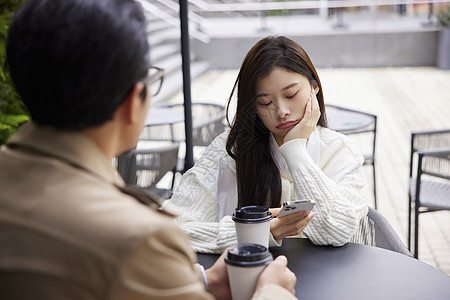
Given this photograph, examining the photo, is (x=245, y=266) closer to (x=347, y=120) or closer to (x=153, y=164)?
(x=153, y=164)

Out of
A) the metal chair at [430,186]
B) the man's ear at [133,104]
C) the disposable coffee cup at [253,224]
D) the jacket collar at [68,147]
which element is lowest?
the metal chair at [430,186]

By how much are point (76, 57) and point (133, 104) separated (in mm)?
123

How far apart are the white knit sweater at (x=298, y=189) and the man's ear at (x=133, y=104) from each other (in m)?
0.91

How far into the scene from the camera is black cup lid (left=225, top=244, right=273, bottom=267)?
1236mm

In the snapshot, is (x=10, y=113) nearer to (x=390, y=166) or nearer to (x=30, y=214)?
(x=30, y=214)

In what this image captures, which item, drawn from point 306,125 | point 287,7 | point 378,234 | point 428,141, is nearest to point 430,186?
point 428,141

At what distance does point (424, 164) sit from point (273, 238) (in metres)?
1.91

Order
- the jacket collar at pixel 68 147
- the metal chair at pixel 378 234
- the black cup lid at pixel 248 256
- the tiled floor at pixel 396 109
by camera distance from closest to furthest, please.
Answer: the jacket collar at pixel 68 147 → the black cup lid at pixel 248 256 → the metal chair at pixel 378 234 → the tiled floor at pixel 396 109

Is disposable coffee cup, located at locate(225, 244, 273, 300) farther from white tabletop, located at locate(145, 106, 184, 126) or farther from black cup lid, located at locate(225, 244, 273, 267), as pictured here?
white tabletop, located at locate(145, 106, 184, 126)

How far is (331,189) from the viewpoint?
6.20 feet

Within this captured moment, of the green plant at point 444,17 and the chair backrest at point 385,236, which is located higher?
the chair backrest at point 385,236

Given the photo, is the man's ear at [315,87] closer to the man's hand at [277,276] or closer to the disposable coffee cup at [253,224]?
the disposable coffee cup at [253,224]

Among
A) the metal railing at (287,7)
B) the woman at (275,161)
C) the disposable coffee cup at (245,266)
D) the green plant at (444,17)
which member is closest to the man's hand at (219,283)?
the disposable coffee cup at (245,266)

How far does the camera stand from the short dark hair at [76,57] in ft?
2.85
